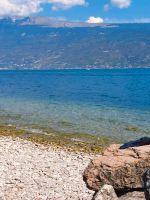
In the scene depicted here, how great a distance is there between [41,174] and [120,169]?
10.2 m

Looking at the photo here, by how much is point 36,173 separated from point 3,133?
19943 mm

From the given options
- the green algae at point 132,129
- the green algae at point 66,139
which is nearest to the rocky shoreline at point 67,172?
the green algae at point 66,139

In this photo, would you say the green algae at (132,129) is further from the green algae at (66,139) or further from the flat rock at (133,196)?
the flat rock at (133,196)

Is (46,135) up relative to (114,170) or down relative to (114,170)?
down

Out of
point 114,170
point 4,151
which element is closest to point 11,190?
point 114,170

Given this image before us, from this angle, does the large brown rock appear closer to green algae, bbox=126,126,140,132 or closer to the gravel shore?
the gravel shore

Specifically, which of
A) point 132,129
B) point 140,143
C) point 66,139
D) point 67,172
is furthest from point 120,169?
point 132,129

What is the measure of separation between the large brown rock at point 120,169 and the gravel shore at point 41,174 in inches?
201

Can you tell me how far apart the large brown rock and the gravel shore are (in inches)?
201

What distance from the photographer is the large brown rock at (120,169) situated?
13633 millimetres

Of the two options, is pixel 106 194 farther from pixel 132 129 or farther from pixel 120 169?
pixel 132 129

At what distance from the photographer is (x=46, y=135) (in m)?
42.9

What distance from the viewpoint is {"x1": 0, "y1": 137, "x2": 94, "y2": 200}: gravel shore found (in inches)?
779

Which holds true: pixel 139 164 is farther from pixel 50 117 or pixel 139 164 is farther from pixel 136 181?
pixel 50 117
